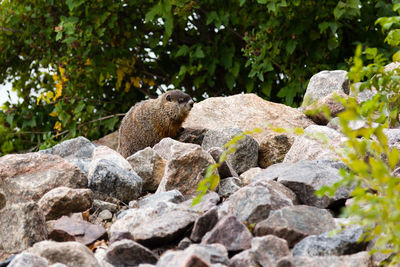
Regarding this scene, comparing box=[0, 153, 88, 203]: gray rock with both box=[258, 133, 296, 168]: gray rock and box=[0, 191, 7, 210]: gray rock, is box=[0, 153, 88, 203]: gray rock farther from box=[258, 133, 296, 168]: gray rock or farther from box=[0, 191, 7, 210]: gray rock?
box=[258, 133, 296, 168]: gray rock

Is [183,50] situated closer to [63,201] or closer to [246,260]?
[63,201]

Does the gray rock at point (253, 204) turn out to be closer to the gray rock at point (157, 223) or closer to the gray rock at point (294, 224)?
the gray rock at point (294, 224)

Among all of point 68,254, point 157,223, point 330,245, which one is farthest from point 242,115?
point 68,254

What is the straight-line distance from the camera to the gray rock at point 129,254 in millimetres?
2424

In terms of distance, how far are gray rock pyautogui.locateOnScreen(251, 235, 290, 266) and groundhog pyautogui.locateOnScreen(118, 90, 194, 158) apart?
3.55m

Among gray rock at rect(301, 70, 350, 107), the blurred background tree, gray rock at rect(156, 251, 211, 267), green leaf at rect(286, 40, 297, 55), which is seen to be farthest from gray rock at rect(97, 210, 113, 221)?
green leaf at rect(286, 40, 297, 55)

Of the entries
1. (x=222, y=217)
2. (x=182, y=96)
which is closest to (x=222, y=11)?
(x=182, y=96)

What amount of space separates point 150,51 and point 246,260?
19.9 ft

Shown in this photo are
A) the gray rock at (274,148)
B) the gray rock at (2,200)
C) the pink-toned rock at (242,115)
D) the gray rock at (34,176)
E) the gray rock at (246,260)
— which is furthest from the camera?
the pink-toned rock at (242,115)

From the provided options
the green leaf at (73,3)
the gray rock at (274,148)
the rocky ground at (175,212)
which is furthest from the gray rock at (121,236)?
the green leaf at (73,3)

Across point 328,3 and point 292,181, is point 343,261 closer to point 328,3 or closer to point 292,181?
point 292,181

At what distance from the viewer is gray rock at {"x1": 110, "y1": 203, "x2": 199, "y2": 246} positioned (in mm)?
2580

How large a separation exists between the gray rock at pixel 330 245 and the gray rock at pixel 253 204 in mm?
280

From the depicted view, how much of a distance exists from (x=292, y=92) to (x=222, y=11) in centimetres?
129
